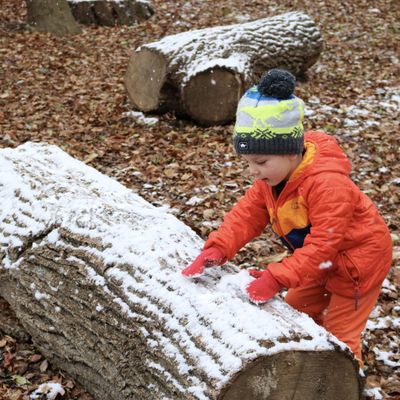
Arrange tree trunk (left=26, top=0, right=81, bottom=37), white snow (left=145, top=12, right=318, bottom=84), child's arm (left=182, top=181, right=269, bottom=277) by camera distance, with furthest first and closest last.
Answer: tree trunk (left=26, top=0, right=81, bottom=37) < white snow (left=145, top=12, right=318, bottom=84) < child's arm (left=182, top=181, right=269, bottom=277)

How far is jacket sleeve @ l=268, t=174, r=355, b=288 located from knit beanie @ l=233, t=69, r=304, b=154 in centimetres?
24

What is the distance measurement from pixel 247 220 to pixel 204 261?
1.42 feet

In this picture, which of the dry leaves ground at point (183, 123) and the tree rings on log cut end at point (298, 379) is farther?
the dry leaves ground at point (183, 123)

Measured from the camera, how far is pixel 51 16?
33.8 ft

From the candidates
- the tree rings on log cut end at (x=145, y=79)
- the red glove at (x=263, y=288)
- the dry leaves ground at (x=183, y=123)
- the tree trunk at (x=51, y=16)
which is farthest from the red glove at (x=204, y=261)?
the tree trunk at (x=51, y=16)

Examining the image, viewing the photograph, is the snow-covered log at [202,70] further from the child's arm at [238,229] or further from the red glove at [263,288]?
the red glove at [263,288]

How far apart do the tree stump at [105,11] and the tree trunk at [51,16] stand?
77 centimetres

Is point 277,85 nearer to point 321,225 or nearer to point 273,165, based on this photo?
point 273,165

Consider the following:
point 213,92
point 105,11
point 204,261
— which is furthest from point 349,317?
point 105,11

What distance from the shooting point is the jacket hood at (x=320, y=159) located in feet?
8.54

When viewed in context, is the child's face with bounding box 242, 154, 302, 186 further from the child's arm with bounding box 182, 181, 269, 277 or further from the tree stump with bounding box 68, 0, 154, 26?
the tree stump with bounding box 68, 0, 154, 26

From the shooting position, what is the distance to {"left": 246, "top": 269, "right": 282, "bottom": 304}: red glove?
2.51 metres

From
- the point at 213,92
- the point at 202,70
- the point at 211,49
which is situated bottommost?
the point at 213,92

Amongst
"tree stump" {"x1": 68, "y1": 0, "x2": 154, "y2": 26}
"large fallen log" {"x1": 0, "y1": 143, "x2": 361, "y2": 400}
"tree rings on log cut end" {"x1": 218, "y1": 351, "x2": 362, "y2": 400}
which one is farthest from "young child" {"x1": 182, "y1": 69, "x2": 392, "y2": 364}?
"tree stump" {"x1": 68, "y1": 0, "x2": 154, "y2": 26}
